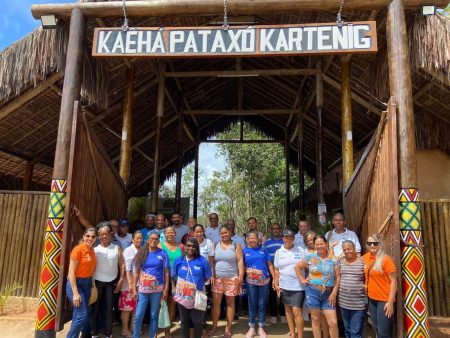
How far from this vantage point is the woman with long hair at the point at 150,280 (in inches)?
166

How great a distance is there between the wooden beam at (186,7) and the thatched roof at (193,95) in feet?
1.17

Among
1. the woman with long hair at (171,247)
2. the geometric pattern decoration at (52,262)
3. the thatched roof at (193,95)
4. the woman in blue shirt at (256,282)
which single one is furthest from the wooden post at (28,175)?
the woman in blue shirt at (256,282)

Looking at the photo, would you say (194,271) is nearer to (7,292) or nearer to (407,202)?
(407,202)

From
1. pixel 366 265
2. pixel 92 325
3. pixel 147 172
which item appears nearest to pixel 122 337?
pixel 92 325

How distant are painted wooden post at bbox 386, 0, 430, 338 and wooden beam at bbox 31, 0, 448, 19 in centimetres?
84

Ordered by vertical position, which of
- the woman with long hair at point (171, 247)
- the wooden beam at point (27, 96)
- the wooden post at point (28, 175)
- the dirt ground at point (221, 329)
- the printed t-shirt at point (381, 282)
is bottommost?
the dirt ground at point (221, 329)

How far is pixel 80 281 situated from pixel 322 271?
2.52m

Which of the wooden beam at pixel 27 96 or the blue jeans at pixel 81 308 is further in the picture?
the wooden beam at pixel 27 96

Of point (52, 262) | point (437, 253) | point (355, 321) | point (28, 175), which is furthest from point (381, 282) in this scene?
point (28, 175)

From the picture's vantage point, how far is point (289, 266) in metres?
4.46

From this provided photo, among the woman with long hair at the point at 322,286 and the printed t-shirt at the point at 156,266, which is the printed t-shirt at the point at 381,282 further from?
the printed t-shirt at the point at 156,266

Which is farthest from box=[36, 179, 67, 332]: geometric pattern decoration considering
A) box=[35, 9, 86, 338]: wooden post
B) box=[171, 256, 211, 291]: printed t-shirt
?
box=[171, 256, 211, 291]: printed t-shirt

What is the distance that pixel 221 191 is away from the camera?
24484 millimetres

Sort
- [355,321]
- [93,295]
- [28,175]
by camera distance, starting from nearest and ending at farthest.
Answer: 1. [355,321]
2. [93,295]
3. [28,175]
